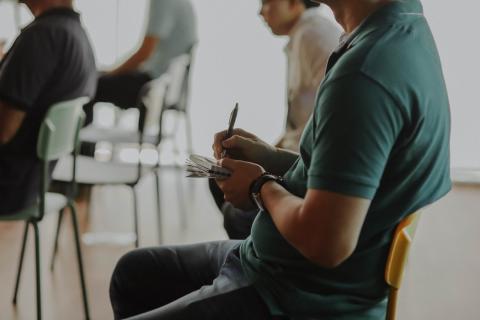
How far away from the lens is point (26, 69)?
6.31 feet

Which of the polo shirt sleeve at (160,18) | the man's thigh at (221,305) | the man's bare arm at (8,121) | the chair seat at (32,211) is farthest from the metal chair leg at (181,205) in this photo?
the man's thigh at (221,305)

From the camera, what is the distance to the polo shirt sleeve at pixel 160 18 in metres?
3.68

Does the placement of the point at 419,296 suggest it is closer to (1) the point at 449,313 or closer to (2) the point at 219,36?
(1) the point at 449,313

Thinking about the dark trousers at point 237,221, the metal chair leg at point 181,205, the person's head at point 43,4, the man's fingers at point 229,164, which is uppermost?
the person's head at point 43,4

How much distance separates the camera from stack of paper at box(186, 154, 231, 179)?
112 cm

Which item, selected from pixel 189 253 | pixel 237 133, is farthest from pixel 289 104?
pixel 189 253

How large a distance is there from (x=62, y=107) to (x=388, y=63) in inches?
48.2

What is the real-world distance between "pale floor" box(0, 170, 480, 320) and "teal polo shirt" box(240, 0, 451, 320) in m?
1.41

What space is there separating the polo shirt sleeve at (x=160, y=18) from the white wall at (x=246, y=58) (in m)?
0.89

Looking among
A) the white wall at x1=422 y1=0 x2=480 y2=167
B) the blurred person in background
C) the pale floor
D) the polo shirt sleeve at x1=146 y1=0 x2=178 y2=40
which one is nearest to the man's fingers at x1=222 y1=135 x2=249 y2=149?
the pale floor

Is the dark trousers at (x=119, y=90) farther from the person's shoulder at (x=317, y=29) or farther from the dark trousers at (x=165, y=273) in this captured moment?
the dark trousers at (x=165, y=273)

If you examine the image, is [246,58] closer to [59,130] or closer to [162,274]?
[59,130]

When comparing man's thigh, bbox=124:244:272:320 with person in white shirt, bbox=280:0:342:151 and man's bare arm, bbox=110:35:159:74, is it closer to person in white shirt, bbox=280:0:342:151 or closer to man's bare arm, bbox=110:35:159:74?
person in white shirt, bbox=280:0:342:151

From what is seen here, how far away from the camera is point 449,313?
2469 mm
